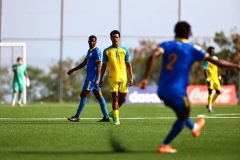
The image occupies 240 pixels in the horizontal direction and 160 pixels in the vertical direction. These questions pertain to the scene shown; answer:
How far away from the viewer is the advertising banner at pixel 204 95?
3919cm

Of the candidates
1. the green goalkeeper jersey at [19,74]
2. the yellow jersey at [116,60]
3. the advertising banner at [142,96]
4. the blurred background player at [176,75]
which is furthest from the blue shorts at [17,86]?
the blurred background player at [176,75]

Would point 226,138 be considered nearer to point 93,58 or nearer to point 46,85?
point 93,58

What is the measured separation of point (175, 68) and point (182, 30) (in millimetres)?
592

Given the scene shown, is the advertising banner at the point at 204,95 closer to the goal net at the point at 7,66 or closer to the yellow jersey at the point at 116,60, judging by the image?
the goal net at the point at 7,66

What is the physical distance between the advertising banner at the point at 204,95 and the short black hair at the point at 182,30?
29050 millimetres

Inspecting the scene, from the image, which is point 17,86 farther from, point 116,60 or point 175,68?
point 175,68

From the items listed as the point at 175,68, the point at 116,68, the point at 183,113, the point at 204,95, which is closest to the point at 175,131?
the point at 183,113

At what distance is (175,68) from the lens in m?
10.1

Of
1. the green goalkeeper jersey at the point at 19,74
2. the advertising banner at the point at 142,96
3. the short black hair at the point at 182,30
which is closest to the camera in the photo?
the short black hair at the point at 182,30

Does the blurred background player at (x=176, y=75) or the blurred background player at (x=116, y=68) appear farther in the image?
the blurred background player at (x=116, y=68)

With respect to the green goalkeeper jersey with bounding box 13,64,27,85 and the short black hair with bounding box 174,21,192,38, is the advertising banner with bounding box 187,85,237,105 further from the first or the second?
the short black hair with bounding box 174,21,192,38

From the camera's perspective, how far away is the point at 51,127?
15.4 metres

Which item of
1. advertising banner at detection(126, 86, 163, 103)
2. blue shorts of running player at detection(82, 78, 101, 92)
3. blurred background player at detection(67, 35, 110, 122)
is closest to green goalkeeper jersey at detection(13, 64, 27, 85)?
advertising banner at detection(126, 86, 163, 103)

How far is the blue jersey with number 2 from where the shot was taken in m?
9.98
